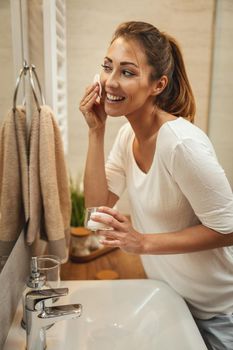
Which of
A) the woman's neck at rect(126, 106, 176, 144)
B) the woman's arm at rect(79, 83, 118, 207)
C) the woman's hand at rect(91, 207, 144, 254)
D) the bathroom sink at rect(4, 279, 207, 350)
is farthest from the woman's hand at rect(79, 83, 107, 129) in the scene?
the bathroom sink at rect(4, 279, 207, 350)

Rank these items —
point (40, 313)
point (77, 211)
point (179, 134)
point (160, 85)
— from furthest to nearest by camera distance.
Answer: point (77, 211)
point (160, 85)
point (179, 134)
point (40, 313)

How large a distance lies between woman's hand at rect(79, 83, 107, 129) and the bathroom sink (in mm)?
508

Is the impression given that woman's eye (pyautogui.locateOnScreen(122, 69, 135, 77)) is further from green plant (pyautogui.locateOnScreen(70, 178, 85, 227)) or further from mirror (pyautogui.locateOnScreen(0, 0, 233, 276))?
green plant (pyautogui.locateOnScreen(70, 178, 85, 227))

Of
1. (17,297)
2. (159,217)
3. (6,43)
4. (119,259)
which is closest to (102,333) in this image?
(17,297)

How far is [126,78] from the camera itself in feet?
3.05

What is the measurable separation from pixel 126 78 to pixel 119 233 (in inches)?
16.3

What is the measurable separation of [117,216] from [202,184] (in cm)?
22

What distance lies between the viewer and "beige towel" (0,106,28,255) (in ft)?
2.93

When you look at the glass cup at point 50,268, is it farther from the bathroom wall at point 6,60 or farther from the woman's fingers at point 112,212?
the bathroom wall at point 6,60

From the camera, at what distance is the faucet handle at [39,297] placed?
76cm

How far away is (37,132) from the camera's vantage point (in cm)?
98

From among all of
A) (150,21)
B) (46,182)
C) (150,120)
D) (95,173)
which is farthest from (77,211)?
(150,21)

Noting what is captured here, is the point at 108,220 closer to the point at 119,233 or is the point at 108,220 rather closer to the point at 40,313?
the point at 119,233

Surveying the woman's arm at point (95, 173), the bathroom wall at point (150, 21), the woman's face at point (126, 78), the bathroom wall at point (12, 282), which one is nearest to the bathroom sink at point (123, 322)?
the bathroom wall at point (12, 282)
